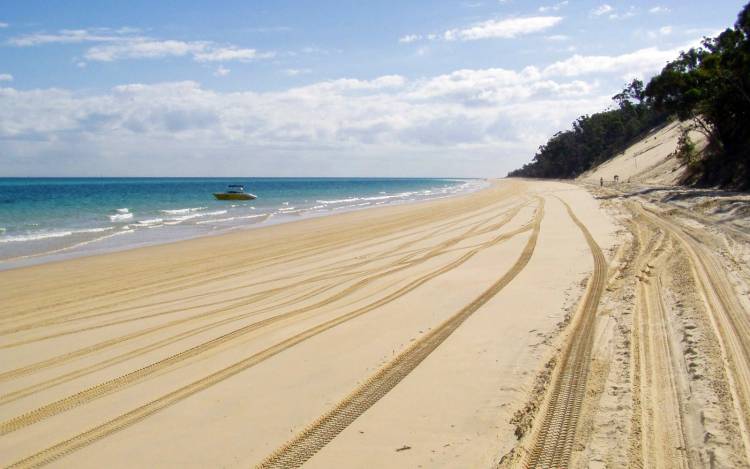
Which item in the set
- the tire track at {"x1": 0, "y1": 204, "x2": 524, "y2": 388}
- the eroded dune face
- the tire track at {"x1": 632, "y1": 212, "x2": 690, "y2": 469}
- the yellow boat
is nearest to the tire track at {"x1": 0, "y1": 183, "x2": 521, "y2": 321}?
the tire track at {"x1": 0, "y1": 204, "x2": 524, "y2": 388}

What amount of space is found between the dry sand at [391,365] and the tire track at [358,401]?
0.02 metres

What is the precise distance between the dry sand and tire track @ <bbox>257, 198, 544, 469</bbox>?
0.02m

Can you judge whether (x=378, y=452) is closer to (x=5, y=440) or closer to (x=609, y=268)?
(x=5, y=440)

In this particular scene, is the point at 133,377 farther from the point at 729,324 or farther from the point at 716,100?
the point at 716,100

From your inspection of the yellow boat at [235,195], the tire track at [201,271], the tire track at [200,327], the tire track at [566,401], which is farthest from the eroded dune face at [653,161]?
the tire track at [566,401]

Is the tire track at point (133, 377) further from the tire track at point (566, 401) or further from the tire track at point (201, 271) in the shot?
the tire track at point (201, 271)

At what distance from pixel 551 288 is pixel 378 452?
228 inches

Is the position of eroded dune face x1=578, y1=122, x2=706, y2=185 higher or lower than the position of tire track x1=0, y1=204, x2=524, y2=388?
higher

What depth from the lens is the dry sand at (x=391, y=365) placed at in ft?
13.5

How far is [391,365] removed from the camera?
577 centimetres

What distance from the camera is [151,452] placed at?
4.18 m

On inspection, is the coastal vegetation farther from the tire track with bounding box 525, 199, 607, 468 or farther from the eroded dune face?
the tire track with bounding box 525, 199, 607, 468

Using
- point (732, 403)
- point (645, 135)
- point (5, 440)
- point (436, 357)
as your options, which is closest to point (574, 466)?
point (732, 403)

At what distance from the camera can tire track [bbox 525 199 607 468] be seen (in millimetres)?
3844
